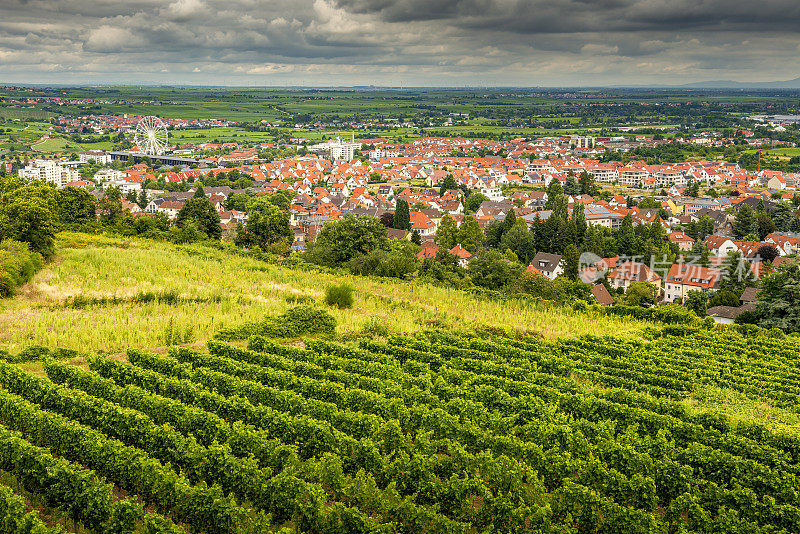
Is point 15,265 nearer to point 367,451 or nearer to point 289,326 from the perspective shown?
point 289,326

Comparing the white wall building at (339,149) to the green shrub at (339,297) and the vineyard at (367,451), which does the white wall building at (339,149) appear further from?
the vineyard at (367,451)

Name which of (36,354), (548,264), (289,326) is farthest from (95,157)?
(36,354)

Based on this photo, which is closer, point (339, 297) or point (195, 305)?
point (195, 305)

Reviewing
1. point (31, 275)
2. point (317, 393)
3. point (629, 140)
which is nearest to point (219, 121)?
point (629, 140)

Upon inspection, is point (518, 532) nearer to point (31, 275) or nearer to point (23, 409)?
point (23, 409)

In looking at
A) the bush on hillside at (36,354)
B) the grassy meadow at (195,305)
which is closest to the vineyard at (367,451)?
the bush on hillside at (36,354)

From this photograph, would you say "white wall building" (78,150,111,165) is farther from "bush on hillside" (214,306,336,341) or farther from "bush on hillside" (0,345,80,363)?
"bush on hillside" (0,345,80,363)
